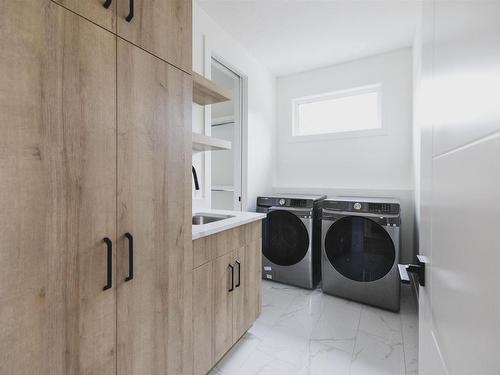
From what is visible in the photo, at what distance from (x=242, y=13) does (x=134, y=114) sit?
1.79 metres

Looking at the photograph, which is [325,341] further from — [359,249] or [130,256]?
[130,256]

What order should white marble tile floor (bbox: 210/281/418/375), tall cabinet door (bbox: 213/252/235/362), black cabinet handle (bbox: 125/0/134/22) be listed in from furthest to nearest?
white marble tile floor (bbox: 210/281/418/375)
tall cabinet door (bbox: 213/252/235/362)
black cabinet handle (bbox: 125/0/134/22)

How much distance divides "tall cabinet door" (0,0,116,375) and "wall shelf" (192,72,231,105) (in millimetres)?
780

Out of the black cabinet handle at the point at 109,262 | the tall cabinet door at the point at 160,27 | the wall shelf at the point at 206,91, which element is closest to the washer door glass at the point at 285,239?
the wall shelf at the point at 206,91

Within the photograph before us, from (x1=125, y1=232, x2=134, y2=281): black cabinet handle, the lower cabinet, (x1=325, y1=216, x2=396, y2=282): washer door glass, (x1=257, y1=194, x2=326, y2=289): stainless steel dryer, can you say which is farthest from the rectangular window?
(x1=125, y1=232, x2=134, y2=281): black cabinet handle

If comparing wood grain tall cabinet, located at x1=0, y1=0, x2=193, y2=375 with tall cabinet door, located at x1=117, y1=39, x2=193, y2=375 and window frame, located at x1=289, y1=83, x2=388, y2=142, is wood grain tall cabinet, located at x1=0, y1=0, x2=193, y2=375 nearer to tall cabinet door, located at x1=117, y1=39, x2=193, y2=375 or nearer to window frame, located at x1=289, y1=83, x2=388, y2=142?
tall cabinet door, located at x1=117, y1=39, x2=193, y2=375

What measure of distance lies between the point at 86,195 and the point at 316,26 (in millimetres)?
2437

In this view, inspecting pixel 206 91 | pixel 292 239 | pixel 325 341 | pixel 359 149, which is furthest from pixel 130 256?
pixel 359 149

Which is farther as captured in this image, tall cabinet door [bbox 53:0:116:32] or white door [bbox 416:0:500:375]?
tall cabinet door [bbox 53:0:116:32]

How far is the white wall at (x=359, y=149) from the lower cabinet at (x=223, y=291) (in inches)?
63.6

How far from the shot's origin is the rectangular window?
114 inches

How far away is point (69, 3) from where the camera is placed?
72 centimetres

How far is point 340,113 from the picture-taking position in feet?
10.2

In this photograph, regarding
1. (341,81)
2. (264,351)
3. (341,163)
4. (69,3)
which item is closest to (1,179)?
(69,3)
